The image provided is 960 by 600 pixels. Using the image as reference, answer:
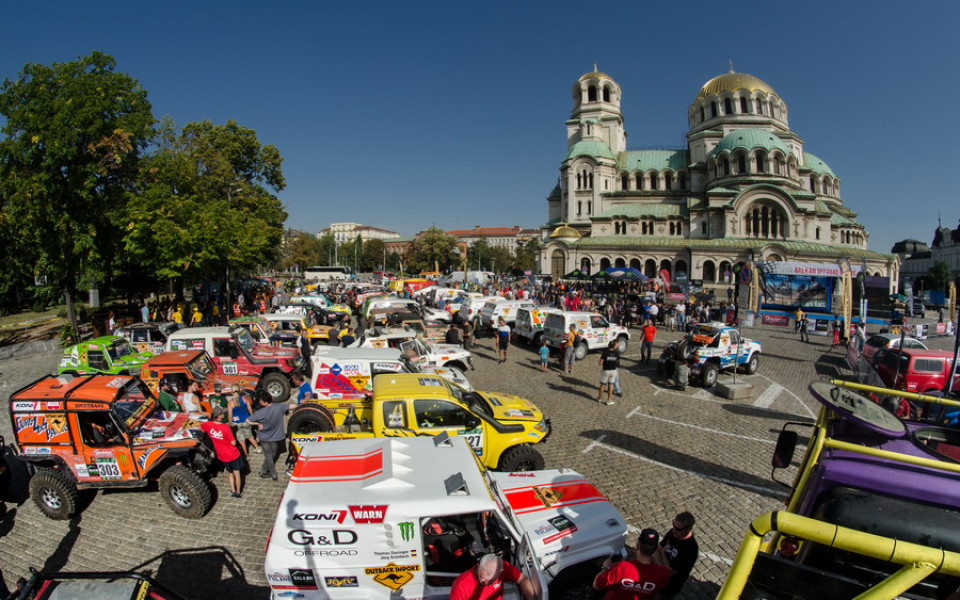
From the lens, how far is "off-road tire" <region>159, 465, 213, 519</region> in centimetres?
664

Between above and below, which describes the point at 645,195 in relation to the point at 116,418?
above

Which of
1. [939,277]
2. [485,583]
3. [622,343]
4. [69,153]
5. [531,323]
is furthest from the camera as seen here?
[939,277]

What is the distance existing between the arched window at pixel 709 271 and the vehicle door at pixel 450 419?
177 feet

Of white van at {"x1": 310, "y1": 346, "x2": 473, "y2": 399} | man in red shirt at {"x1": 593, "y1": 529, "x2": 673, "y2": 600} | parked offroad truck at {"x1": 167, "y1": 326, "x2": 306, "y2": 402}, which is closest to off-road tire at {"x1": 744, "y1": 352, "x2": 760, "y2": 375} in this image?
white van at {"x1": 310, "y1": 346, "x2": 473, "y2": 399}

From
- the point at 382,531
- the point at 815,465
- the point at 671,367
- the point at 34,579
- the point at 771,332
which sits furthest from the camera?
the point at 771,332

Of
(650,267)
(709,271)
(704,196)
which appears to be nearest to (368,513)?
(709,271)

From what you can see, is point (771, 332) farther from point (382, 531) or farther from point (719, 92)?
point (719, 92)

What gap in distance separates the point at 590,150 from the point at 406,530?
6507 centimetres

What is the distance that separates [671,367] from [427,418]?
9.74 metres

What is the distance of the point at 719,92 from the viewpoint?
61.5 meters

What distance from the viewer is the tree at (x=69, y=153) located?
679 inches

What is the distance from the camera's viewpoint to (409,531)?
408 centimetres

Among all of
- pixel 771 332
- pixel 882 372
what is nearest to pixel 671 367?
pixel 882 372

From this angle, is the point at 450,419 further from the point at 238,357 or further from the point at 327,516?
the point at 238,357
